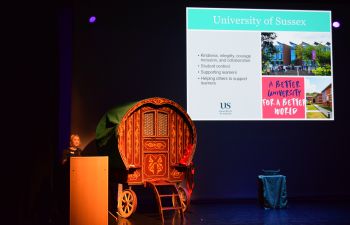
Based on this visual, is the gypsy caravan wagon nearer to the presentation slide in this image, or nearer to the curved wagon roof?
the curved wagon roof

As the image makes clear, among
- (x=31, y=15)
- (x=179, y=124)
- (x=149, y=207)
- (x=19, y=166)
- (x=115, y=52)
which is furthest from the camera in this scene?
A: (x=115, y=52)

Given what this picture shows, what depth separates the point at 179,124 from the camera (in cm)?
605

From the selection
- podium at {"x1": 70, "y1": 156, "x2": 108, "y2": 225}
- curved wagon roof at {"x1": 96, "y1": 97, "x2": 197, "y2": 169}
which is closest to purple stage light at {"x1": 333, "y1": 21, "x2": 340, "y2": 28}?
curved wagon roof at {"x1": 96, "y1": 97, "x2": 197, "y2": 169}

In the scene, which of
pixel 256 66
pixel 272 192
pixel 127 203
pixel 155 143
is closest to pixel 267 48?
pixel 256 66

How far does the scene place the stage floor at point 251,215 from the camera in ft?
17.1

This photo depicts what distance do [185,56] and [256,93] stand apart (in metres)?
1.25

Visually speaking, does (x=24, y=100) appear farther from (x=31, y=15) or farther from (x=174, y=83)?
(x=174, y=83)

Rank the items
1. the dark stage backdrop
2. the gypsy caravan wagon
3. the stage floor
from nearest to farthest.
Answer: the stage floor, the gypsy caravan wagon, the dark stage backdrop

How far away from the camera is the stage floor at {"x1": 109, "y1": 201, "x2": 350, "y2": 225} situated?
5.22 m

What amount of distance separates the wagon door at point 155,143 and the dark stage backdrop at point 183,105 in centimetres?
113

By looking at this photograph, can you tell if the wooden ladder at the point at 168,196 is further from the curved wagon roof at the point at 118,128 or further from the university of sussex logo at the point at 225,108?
the university of sussex logo at the point at 225,108

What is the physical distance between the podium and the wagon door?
1.29 metres

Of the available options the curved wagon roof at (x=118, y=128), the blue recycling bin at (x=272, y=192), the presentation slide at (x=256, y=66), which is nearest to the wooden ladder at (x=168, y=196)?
the curved wagon roof at (x=118, y=128)

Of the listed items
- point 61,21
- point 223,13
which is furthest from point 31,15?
point 223,13
